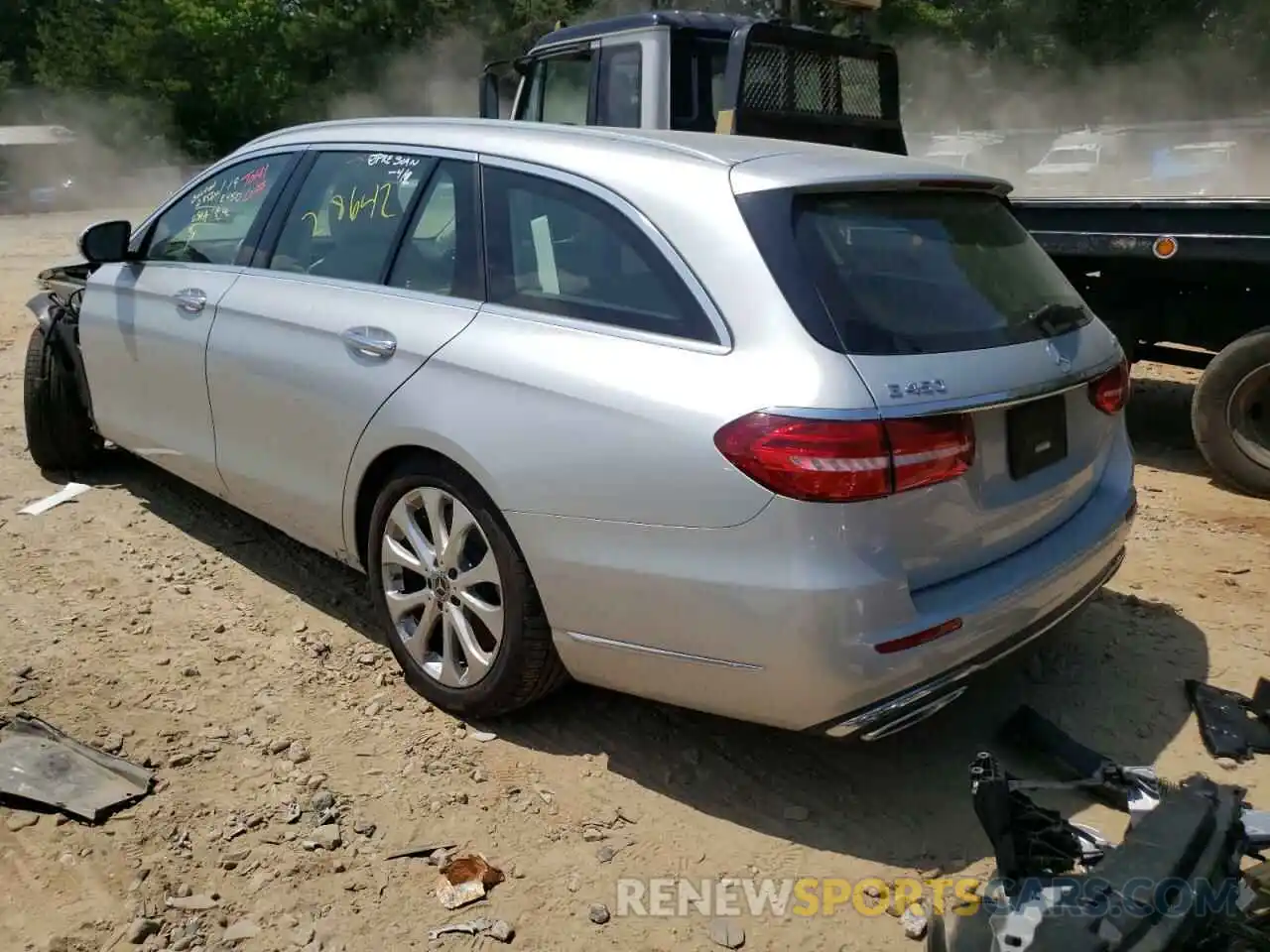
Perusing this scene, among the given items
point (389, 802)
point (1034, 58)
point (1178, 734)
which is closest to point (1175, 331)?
point (1178, 734)

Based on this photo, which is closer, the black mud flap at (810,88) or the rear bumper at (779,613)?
the rear bumper at (779,613)

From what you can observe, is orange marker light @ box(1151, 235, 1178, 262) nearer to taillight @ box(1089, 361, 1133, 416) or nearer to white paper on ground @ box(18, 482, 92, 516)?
taillight @ box(1089, 361, 1133, 416)

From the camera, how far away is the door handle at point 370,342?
341 centimetres

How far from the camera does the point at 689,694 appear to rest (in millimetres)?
2902

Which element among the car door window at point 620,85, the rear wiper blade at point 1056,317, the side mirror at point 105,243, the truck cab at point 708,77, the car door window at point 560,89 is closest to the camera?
the rear wiper blade at point 1056,317

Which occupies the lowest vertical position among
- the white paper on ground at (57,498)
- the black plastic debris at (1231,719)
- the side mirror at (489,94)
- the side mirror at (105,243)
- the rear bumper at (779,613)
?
the black plastic debris at (1231,719)

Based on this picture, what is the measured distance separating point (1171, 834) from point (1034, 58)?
2671cm

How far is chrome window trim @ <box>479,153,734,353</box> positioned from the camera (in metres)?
2.79

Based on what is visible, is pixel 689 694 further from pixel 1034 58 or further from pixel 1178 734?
pixel 1034 58

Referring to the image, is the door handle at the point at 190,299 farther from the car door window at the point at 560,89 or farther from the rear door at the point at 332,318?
the car door window at the point at 560,89

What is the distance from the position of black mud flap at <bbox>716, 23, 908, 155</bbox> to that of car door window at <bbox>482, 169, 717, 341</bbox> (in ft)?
10.6

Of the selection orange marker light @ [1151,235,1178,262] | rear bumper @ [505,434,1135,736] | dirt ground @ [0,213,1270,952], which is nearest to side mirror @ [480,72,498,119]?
dirt ground @ [0,213,1270,952]

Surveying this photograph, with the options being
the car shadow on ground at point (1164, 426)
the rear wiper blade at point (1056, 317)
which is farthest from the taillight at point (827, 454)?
the car shadow on ground at point (1164, 426)

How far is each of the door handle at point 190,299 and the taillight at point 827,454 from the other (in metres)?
2.47
